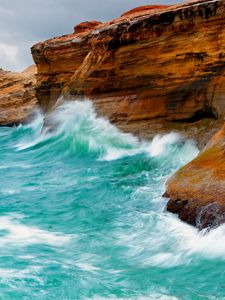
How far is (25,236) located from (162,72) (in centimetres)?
1008

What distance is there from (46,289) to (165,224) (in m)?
3.34

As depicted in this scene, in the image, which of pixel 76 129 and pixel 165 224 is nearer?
pixel 165 224

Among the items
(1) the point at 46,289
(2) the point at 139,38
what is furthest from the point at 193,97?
(1) the point at 46,289

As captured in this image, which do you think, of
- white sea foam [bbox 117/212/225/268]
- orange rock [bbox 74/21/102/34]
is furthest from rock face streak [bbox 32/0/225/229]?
orange rock [bbox 74/21/102/34]

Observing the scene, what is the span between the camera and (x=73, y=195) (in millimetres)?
13773

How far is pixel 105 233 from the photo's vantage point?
33.7ft

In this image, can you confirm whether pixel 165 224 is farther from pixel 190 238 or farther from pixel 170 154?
pixel 170 154

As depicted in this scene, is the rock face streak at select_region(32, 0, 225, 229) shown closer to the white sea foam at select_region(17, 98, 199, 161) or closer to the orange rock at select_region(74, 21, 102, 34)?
the white sea foam at select_region(17, 98, 199, 161)

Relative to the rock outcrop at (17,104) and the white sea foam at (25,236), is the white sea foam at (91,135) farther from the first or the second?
the rock outcrop at (17,104)

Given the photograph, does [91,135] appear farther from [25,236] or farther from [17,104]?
[17,104]

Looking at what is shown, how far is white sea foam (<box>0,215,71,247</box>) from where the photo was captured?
9969 mm

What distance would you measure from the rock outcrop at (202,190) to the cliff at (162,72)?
16.5 feet

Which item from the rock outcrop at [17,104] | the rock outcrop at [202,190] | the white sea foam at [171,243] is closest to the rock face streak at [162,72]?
the rock outcrop at [202,190]

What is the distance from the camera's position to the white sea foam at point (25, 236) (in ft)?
32.7
